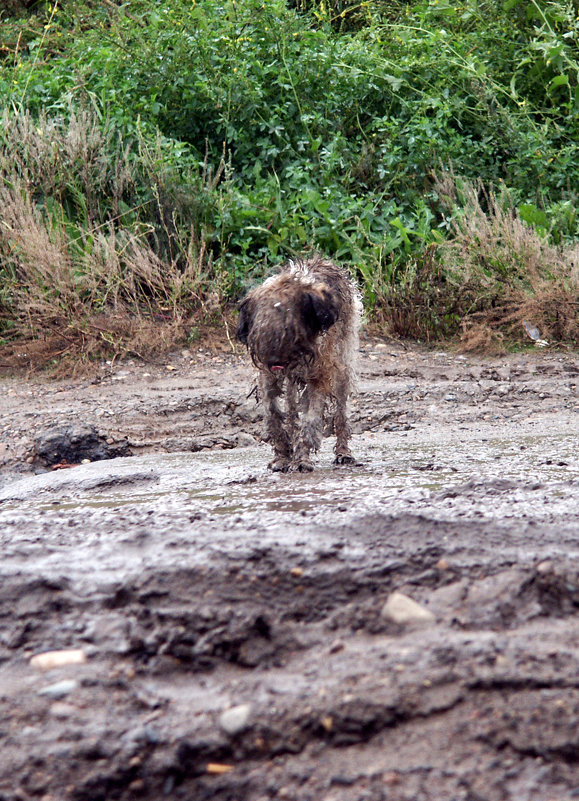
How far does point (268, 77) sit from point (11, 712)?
35.6ft

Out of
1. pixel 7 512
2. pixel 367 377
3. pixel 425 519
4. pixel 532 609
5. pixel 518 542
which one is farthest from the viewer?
pixel 367 377

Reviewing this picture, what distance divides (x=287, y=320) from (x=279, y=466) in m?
1.08

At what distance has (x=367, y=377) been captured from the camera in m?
8.45

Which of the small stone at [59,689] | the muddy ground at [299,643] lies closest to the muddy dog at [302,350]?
the muddy ground at [299,643]

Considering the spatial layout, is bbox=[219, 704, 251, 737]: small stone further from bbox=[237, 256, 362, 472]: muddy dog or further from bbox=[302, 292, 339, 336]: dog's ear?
bbox=[302, 292, 339, 336]: dog's ear

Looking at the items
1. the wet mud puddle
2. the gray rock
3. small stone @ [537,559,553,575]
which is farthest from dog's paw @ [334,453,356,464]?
small stone @ [537,559,553,575]

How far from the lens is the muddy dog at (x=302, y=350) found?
499 centimetres

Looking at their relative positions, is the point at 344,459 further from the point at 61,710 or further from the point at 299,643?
the point at 61,710

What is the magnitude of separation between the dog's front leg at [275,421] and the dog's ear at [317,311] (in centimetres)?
61

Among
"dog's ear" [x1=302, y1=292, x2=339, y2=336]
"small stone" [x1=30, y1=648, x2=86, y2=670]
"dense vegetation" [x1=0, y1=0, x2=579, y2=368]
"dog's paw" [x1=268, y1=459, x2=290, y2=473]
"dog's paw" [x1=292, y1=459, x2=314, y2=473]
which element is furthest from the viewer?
"dense vegetation" [x1=0, y1=0, x2=579, y2=368]

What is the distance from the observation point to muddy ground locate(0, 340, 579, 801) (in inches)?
81.3

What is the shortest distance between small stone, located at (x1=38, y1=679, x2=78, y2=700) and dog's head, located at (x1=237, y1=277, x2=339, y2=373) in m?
2.81

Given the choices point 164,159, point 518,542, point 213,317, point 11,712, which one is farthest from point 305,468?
point 164,159

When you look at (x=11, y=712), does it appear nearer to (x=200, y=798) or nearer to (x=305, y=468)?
(x=200, y=798)
